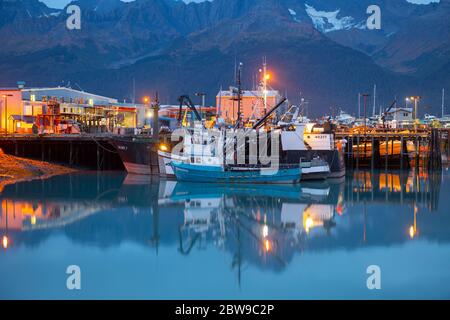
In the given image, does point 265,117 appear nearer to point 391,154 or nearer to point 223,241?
point 223,241

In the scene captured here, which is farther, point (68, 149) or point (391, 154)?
point (391, 154)

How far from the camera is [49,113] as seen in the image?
184 ft

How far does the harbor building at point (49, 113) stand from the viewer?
5494 cm

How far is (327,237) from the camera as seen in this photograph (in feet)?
70.4

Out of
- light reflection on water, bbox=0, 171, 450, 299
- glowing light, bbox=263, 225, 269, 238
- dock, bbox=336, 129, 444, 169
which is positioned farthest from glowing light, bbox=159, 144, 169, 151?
glowing light, bbox=263, 225, 269, 238

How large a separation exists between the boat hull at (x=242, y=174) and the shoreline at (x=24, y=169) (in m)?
10.2

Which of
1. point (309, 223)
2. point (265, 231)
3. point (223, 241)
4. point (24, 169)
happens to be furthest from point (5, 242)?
point (24, 169)

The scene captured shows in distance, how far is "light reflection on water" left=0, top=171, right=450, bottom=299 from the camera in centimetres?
1545

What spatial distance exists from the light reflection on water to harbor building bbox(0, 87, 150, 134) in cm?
1989

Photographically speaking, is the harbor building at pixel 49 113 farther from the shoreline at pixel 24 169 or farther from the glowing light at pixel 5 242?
the glowing light at pixel 5 242

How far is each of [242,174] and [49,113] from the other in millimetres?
26058

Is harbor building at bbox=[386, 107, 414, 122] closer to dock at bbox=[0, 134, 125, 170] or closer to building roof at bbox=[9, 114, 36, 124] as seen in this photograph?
building roof at bbox=[9, 114, 36, 124]

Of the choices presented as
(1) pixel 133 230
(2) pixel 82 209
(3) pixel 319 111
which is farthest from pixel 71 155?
(3) pixel 319 111

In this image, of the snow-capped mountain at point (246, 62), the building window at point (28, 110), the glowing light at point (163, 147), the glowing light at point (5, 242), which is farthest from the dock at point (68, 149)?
the snow-capped mountain at point (246, 62)
